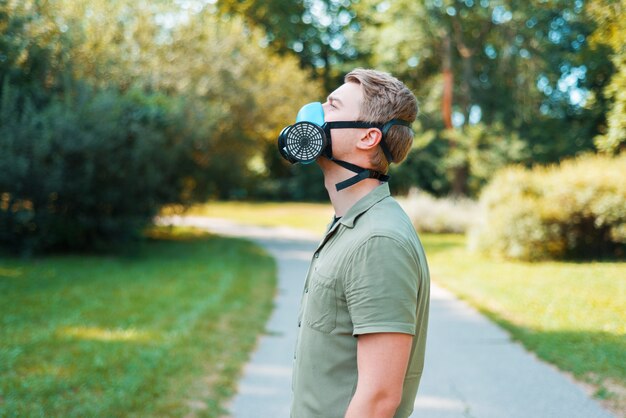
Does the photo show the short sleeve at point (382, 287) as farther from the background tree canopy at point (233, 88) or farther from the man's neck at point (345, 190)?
the background tree canopy at point (233, 88)

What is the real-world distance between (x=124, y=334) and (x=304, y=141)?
5.51 m

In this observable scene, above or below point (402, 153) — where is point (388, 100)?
above

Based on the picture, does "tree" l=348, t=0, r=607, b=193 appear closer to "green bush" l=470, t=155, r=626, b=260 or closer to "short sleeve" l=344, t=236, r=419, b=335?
"green bush" l=470, t=155, r=626, b=260

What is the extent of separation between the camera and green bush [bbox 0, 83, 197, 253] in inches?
443

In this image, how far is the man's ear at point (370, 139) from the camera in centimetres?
199

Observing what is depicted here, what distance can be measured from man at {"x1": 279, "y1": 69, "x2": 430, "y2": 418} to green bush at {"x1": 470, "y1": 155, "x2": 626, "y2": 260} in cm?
1207

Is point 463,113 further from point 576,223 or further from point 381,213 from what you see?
point 381,213

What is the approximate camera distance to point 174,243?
60.3 feet

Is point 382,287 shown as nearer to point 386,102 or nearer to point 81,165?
point 386,102

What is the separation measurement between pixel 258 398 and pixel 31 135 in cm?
818

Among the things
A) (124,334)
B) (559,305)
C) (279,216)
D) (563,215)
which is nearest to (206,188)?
(563,215)

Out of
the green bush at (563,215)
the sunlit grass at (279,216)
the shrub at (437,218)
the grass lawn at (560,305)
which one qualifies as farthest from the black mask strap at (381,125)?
the sunlit grass at (279,216)

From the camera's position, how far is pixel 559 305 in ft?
28.3

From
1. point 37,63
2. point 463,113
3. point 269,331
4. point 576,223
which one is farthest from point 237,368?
point 463,113
